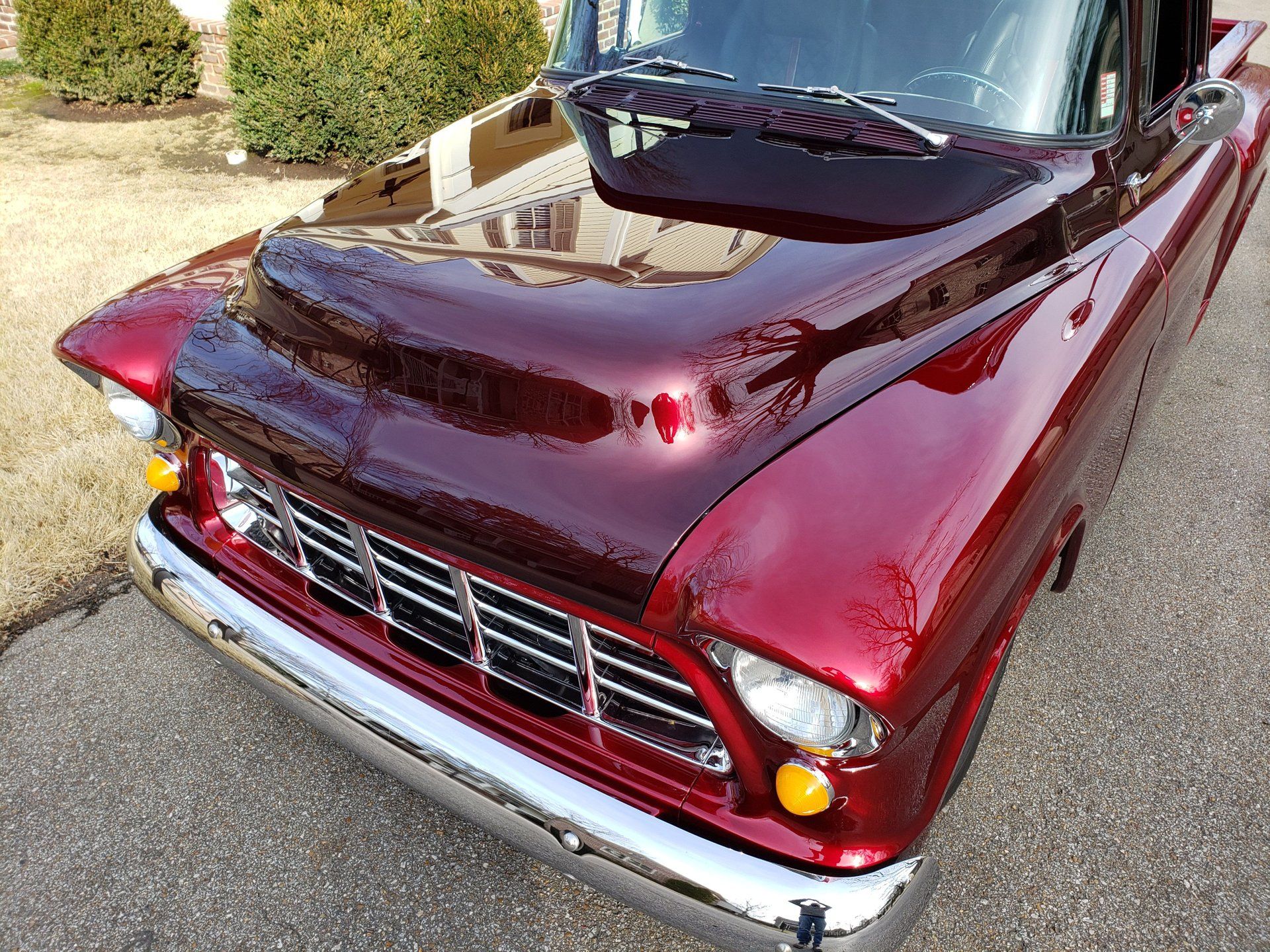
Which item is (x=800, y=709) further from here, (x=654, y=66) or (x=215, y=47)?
(x=215, y=47)

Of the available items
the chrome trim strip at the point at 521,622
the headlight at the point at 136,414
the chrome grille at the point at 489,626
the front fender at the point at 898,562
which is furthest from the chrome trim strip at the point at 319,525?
the front fender at the point at 898,562

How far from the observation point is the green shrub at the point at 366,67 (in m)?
6.27

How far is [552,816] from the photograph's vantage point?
1479 millimetres

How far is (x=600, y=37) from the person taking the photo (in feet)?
8.88

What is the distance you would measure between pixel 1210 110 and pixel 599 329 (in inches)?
79.9

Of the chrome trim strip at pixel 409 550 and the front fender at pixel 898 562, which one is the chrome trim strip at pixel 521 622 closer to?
the chrome trim strip at pixel 409 550

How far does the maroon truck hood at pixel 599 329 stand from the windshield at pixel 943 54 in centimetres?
18

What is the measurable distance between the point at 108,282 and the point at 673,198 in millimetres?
4270

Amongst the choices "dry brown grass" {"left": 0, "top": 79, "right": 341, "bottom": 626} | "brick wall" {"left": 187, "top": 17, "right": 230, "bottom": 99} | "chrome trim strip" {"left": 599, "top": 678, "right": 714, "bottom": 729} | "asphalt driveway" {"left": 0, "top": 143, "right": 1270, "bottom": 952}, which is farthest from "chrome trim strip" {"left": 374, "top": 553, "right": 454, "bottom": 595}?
"brick wall" {"left": 187, "top": 17, "right": 230, "bottom": 99}

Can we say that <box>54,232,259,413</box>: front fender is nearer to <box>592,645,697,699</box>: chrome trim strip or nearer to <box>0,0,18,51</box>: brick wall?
<box>592,645,697,699</box>: chrome trim strip

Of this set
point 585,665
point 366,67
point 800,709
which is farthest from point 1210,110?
point 366,67

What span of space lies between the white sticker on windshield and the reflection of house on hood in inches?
42.4

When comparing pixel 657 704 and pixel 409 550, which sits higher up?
pixel 409 550

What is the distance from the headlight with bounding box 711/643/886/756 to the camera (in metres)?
1.30
